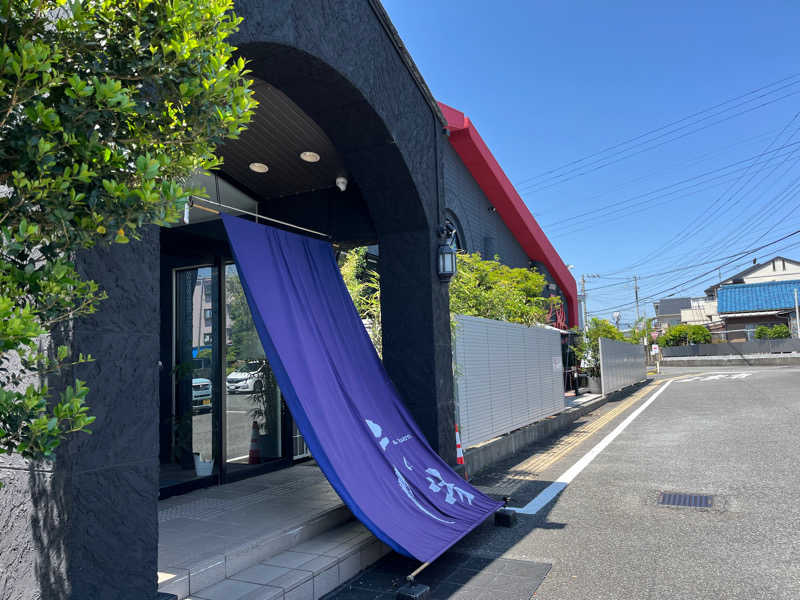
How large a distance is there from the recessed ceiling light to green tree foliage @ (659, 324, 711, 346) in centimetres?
4937

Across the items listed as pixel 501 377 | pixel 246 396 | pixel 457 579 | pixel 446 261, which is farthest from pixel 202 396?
pixel 501 377

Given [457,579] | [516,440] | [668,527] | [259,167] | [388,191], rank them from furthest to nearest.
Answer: [516,440] < [259,167] < [388,191] < [668,527] < [457,579]

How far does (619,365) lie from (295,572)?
19.0m

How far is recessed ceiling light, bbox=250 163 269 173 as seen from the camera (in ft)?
20.7

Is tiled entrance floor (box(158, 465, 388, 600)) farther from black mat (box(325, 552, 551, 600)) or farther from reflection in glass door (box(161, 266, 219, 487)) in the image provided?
reflection in glass door (box(161, 266, 219, 487))

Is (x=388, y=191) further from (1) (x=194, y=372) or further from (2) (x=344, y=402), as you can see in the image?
(1) (x=194, y=372)

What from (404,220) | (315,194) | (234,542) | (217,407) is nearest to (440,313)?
(404,220)

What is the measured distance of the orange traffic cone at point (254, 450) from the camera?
20.7ft

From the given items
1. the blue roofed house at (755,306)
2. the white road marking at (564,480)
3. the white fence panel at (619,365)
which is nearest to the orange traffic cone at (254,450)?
the white road marking at (564,480)

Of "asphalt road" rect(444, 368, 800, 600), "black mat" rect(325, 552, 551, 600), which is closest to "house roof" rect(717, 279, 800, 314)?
"asphalt road" rect(444, 368, 800, 600)

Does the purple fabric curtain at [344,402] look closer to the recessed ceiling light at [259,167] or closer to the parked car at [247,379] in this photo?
the recessed ceiling light at [259,167]

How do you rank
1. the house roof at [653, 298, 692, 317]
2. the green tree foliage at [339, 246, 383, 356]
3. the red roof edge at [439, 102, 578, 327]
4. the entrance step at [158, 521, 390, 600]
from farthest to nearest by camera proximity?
the house roof at [653, 298, 692, 317] → the red roof edge at [439, 102, 578, 327] → the green tree foliage at [339, 246, 383, 356] → the entrance step at [158, 521, 390, 600]

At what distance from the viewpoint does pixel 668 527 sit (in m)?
4.98

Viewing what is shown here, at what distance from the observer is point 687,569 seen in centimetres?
398
